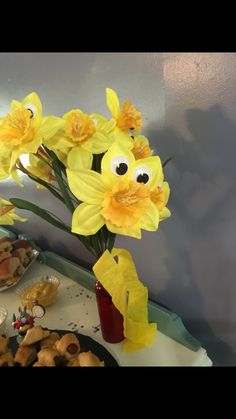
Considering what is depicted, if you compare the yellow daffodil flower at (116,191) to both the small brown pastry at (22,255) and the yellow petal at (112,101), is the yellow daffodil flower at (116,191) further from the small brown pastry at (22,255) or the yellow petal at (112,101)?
the small brown pastry at (22,255)

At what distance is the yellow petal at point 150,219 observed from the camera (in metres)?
0.55

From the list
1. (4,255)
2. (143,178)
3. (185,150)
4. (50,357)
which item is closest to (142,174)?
(143,178)

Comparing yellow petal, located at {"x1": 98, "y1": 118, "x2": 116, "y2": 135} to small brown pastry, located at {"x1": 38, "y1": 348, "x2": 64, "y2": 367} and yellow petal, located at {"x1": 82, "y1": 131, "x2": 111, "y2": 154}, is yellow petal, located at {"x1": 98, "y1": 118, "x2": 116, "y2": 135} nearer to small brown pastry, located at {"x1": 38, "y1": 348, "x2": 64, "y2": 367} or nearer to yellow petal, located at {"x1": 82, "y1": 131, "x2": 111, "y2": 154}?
yellow petal, located at {"x1": 82, "y1": 131, "x2": 111, "y2": 154}

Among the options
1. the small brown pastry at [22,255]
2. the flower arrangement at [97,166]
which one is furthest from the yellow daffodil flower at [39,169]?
the small brown pastry at [22,255]

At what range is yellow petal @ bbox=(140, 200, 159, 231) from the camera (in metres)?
0.55

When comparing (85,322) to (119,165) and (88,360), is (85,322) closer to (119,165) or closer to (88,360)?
(88,360)

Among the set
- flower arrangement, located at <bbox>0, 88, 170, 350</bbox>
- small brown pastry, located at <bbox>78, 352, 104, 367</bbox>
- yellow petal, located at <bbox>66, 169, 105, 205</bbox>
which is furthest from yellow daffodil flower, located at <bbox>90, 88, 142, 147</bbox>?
small brown pastry, located at <bbox>78, 352, 104, 367</bbox>

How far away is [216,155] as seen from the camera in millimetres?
704

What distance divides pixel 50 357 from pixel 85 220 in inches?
13.4

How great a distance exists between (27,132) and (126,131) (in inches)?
7.2

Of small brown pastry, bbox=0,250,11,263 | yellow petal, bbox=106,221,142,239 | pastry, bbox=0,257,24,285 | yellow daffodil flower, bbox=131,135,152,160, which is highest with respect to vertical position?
yellow daffodil flower, bbox=131,135,152,160

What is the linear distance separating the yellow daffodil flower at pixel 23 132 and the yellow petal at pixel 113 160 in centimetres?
11

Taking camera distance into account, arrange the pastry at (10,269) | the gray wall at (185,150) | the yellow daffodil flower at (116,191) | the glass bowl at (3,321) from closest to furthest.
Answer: the yellow daffodil flower at (116,191) → the gray wall at (185,150) → the glass bowl at (3,321) → the pastry at (10,269)
